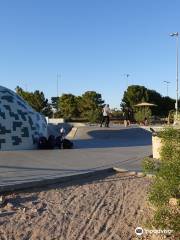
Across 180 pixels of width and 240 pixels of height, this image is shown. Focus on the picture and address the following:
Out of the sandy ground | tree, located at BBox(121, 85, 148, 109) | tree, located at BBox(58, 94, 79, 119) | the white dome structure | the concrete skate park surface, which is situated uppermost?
tree, located at BBox(121, 85, 148, 109)

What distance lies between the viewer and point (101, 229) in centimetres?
780

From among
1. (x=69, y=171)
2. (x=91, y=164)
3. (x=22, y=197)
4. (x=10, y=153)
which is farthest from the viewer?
(x=10, y=153)

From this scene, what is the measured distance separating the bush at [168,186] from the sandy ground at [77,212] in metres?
0.68

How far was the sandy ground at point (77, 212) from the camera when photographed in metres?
7.58

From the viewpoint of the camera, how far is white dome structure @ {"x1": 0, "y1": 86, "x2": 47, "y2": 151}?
17172mm

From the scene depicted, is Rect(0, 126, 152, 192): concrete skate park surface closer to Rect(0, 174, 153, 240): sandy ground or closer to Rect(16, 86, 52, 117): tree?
Rect(0, 174, 153, 240): sandy ground

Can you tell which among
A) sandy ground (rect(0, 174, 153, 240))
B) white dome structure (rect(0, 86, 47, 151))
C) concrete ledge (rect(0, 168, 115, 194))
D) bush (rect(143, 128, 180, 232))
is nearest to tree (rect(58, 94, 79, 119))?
white dome structure (rect(0, 86, 47, 151))

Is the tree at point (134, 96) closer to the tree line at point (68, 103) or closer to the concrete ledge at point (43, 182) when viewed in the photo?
the tree line at point (68, 103)

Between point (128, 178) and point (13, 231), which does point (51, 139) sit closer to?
point (128, 178)

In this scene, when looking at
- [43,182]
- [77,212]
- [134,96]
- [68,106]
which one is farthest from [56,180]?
[134,96]

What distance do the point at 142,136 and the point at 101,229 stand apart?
18.9 metres

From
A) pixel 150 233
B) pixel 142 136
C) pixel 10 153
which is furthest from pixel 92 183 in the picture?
pixel 142 136

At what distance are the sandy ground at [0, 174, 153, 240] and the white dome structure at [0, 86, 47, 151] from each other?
669 centimetres

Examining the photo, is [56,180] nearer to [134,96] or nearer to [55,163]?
[55,163]
